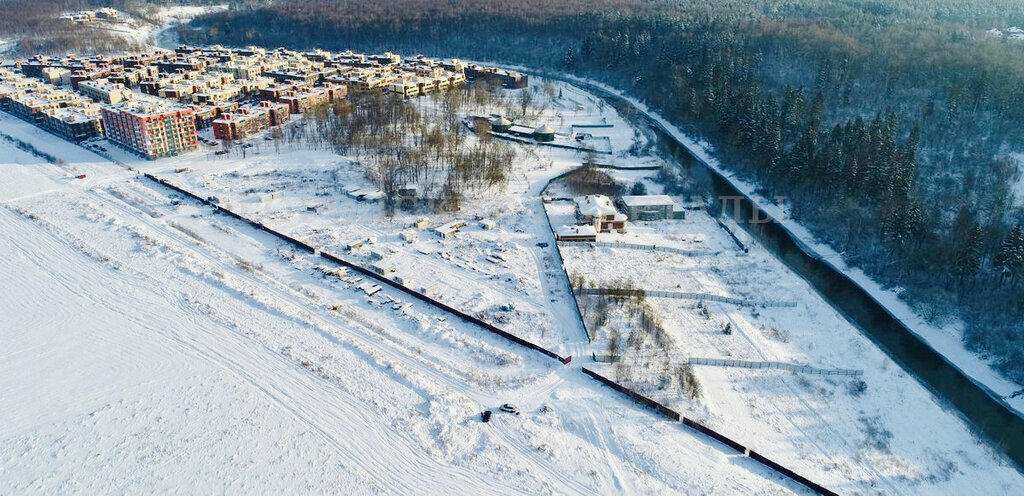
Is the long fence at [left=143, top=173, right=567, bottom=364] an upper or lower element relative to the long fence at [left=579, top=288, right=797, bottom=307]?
upper

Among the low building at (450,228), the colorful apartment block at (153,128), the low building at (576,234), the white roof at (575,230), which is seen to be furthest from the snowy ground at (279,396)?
the colorful apartment block at (153,128)

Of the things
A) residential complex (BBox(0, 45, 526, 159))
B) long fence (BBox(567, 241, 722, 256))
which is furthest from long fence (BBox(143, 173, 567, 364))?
residential complex (BBox(0, 45, 526, 159))

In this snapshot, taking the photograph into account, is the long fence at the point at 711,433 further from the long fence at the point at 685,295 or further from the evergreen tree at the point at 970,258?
the evergreen tree at the point at 970,258

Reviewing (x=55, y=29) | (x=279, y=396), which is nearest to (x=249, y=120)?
(x=279, y=396)

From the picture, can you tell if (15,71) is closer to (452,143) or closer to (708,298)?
(452,143)

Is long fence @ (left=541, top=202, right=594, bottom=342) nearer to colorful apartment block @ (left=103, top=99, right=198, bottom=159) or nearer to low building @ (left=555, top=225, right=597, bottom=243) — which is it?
low building @ (left=555, top=225, right=597, bottom=243)

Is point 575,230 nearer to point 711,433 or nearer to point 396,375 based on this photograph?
point 396,375
